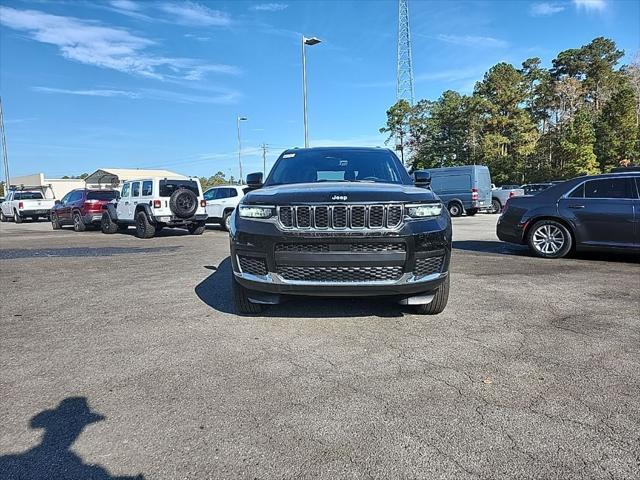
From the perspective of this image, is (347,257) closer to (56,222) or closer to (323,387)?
(323,387)

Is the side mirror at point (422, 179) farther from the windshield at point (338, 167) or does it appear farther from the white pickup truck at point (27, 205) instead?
the white pickup truck at point (27, 205)

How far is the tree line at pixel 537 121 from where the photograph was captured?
125 feet

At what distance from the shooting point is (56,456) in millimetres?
2240

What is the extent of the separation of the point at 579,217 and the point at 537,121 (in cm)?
5383

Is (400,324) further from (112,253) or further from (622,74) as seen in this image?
(622,74)

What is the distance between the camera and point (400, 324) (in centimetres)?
423

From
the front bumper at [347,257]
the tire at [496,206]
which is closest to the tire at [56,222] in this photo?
the front bumper at [347,257]

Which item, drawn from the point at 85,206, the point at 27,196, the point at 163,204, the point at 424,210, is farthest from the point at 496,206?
the point at 27,196

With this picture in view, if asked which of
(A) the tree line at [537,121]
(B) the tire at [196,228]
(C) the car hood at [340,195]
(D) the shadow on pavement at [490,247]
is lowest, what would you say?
(D) the shadow on pavement at [490,247]

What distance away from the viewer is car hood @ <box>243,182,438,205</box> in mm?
3855

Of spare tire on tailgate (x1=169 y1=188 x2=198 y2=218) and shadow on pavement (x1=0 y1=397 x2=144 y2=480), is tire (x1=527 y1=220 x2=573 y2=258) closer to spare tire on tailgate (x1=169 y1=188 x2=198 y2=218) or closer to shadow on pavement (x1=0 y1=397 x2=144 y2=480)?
shadow on pavement (x1=0 y1=397 x2=144 y2=480)

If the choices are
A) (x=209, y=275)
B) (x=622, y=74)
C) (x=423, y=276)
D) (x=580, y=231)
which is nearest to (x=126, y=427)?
(x=423, y=276)

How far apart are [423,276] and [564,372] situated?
1253 mm

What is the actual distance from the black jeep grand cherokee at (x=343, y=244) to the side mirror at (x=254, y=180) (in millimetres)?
1209
